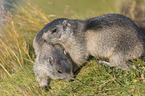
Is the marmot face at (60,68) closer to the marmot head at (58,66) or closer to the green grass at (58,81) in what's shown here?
the marmot head at (58,66)

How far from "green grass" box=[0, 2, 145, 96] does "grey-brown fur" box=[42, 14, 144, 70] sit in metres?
0.32

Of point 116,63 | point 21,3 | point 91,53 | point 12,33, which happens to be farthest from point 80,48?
point 21,3

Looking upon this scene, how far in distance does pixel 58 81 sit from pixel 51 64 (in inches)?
22.7

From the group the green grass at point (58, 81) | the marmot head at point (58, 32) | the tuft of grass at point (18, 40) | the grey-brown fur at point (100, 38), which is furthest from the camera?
the tuft of grass at point (18, 40)

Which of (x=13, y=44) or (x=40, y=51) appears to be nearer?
(x=40, y=51)

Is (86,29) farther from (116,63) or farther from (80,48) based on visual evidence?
(116,63)

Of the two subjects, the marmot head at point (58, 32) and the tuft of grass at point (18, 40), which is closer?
the marmot head at point (58, 32)

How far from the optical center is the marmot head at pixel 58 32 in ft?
15.9

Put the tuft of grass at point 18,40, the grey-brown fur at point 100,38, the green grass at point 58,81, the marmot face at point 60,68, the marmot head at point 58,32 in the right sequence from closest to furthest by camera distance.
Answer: the green grass at point 58,81 < the marmot face at point 60,68 < the grey-brown fur at point 100,38 < the marmot head at point 58,32 < the tuft of grass at point 18,40

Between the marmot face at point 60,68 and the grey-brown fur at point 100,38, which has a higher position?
the grey-brown fur at point 100,38

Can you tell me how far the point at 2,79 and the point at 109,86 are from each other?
3091mm

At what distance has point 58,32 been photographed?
4.90 metres

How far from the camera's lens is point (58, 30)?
16.0ft

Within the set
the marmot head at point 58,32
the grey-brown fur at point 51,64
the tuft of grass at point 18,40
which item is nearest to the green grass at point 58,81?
the tuft of grass at point 18,40
